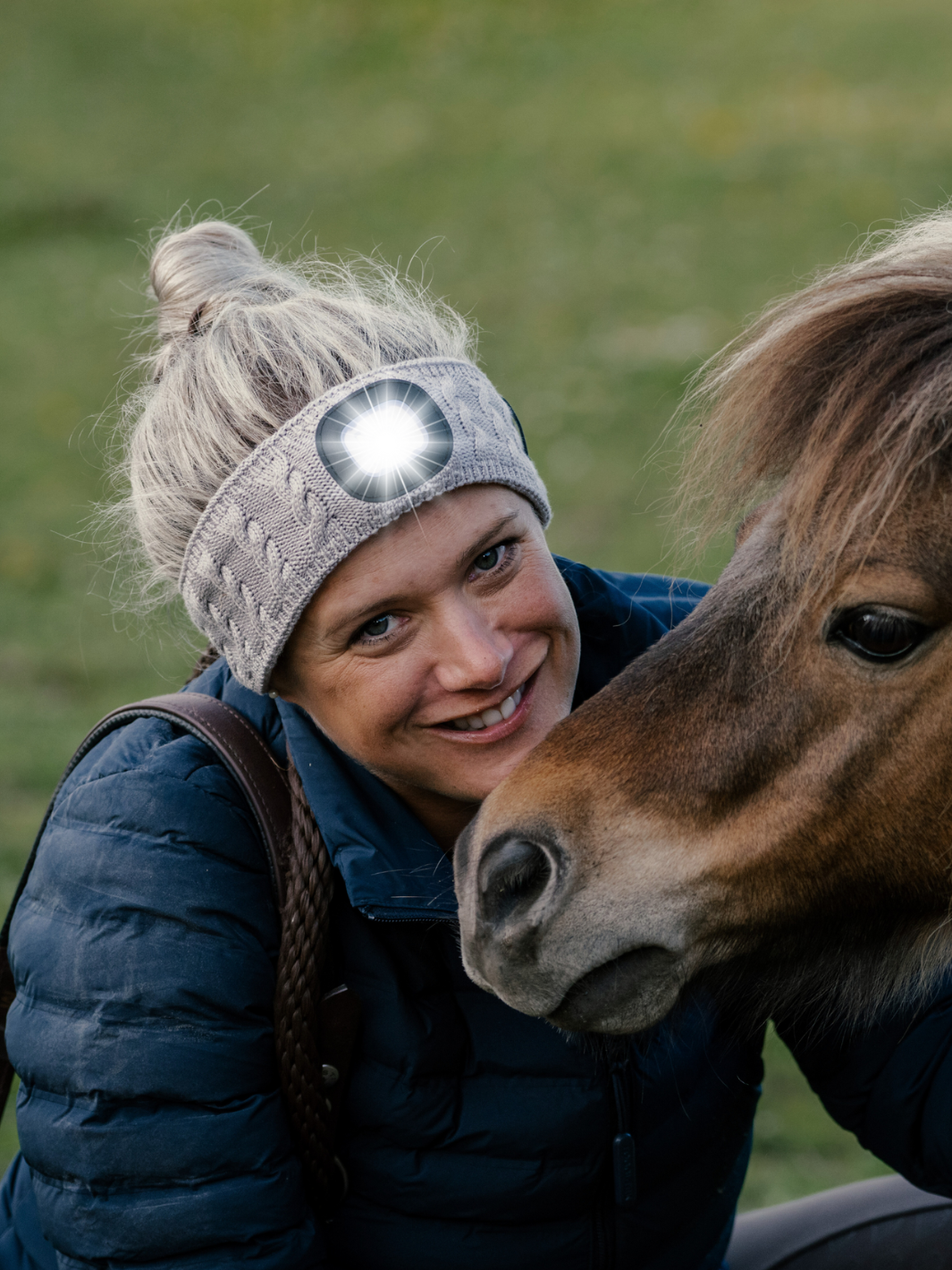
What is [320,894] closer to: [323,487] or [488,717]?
[488,717]

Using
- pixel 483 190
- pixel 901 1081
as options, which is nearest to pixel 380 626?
pixel 901 1081

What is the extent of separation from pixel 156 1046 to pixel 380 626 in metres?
0.68

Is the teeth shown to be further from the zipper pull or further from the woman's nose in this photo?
the zipper pull

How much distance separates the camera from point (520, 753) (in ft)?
6.42

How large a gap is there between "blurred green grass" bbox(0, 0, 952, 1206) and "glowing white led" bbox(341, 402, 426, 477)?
2504mm

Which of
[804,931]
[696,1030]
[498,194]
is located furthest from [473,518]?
[498,194]

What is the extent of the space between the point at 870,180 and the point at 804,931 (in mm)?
11389

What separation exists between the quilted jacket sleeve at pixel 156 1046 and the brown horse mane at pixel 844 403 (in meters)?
0.96

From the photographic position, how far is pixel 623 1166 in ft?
6.36

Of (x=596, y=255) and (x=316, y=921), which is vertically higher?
(x=596, y=255)

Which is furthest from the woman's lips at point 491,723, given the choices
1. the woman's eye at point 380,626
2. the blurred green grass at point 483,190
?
the blurred green grass at point 483,190

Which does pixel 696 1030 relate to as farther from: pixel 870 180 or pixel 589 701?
pixel 870 180

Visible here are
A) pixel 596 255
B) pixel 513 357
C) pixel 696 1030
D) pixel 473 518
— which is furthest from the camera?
pixel 596 255

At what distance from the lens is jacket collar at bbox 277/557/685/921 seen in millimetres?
1831
